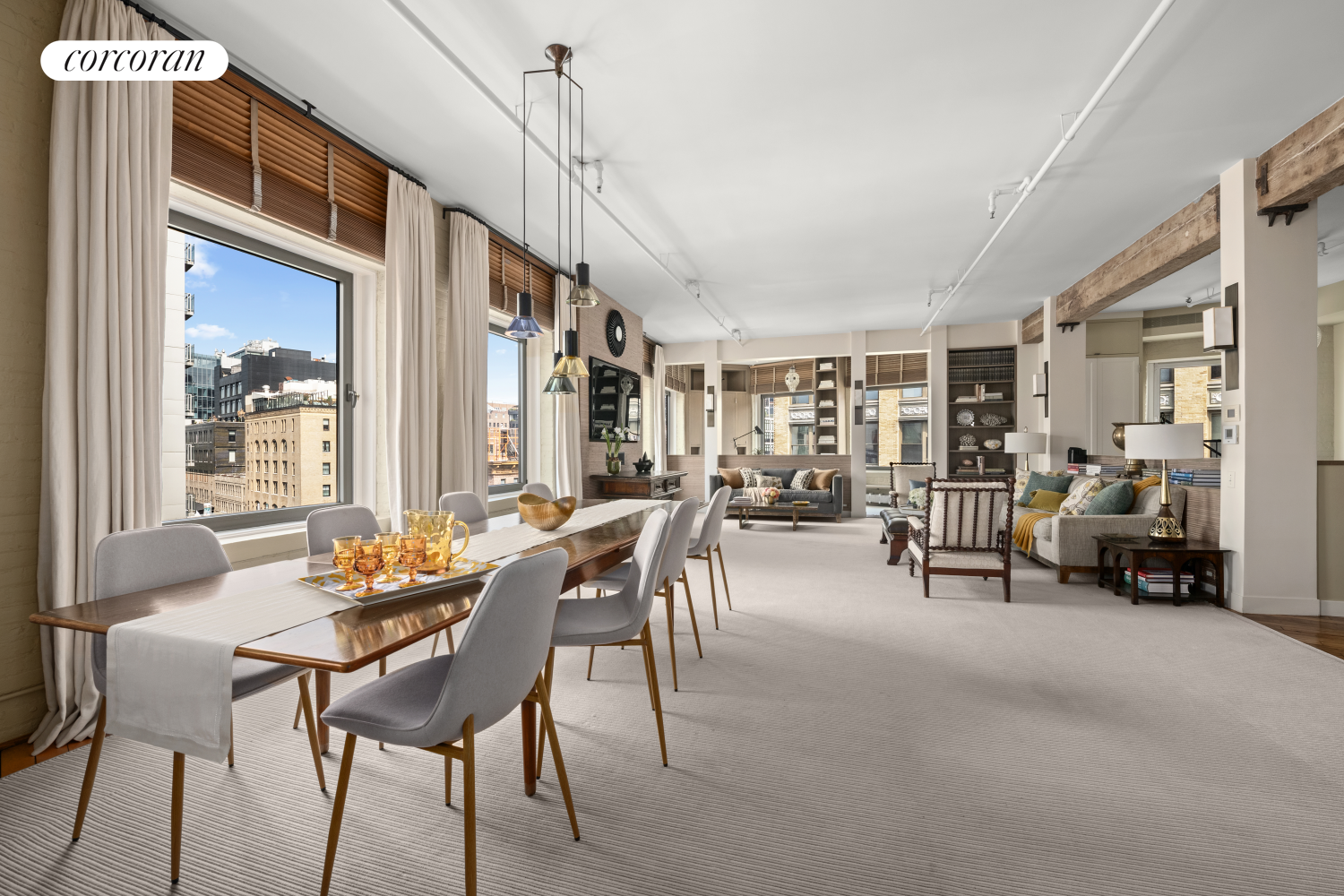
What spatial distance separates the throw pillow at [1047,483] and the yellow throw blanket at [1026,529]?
99 centimetres

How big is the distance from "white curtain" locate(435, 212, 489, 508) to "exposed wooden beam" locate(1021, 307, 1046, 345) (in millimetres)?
7116

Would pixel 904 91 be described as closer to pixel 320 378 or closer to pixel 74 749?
pixel 320 378

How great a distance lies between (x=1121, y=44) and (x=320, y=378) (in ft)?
15.3

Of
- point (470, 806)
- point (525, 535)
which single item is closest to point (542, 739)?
point (470, 806)

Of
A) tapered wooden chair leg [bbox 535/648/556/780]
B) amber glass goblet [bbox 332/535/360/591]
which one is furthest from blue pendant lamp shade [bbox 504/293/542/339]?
tapered wooden chair leg [bbox 535/648/556/780]

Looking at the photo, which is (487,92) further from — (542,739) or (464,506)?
(542,739)

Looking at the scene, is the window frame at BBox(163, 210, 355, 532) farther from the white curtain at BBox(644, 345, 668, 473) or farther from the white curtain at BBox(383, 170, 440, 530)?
the white curtain at BBox(644, 345, 668, 473)

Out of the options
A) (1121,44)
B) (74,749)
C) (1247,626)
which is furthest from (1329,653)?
(74,749)

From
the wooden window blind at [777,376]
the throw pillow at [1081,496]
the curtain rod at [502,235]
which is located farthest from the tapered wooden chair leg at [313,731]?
the wooden window blind at [777,376]

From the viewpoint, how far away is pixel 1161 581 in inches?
177

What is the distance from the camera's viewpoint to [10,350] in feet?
7.39

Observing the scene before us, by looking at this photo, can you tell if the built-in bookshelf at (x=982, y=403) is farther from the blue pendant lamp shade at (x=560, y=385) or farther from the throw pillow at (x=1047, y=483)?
the blue pendant lamp shade at (x=560, y=385)

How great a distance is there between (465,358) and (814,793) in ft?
12.5

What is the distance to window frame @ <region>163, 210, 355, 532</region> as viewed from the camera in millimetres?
3150
